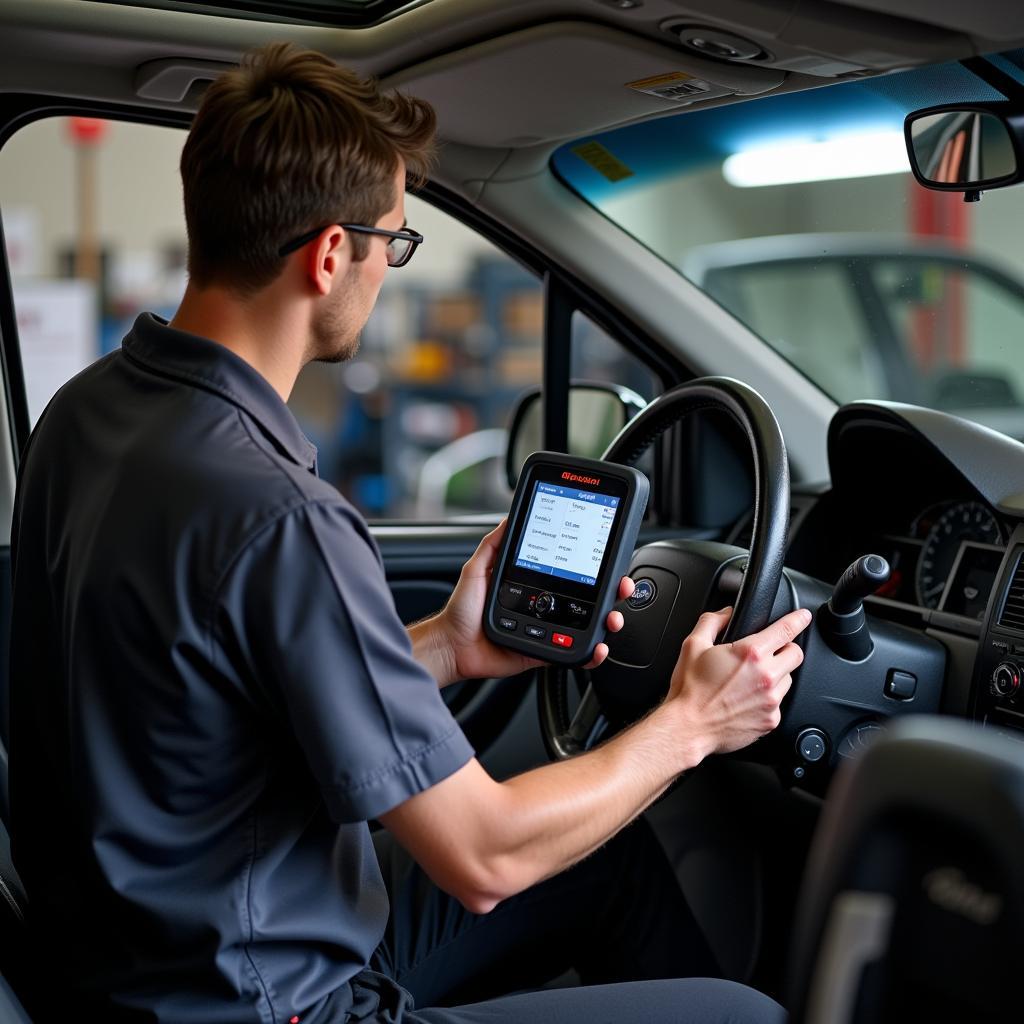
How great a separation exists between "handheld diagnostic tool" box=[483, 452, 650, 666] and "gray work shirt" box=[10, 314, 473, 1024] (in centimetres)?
36

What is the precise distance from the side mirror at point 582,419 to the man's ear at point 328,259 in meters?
1.15

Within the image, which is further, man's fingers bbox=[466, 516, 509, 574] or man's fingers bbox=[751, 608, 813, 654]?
man's fingers bbox=[466, 516, 509, 574]

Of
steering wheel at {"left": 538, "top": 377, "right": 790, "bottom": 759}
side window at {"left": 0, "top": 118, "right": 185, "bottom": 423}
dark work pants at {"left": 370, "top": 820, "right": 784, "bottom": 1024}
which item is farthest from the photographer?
side window at {"left": 0, "top": 118, "right": 185, "bottom": 423}

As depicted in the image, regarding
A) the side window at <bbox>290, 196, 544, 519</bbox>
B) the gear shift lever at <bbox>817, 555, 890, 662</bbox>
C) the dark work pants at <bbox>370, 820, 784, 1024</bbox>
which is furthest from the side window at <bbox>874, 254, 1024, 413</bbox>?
the side window at <bbox>290, 196, 544, 519</bbox>

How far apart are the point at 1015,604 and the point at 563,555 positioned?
0.56 meters

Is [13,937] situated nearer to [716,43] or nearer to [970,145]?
[716,43]

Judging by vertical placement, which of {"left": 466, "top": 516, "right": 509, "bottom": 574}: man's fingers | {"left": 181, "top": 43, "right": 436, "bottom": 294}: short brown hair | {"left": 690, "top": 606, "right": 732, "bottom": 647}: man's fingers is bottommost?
{"left": 690, "top": 606, "right": 732, "bottom": 647}: man's fingers

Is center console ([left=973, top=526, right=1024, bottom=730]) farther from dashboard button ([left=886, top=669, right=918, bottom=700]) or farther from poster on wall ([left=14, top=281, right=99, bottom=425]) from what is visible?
poster on wall ([left=14, top=281, right=99, bottom=425])

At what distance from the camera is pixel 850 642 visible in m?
1.50

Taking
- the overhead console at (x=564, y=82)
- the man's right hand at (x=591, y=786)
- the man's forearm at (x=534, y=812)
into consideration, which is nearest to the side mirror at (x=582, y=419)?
the overhead console at (x=564, y=82)

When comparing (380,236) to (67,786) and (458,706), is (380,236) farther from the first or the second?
(458,706)

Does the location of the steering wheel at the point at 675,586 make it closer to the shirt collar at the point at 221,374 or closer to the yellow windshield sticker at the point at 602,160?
the shirt collar at the point at 221,374

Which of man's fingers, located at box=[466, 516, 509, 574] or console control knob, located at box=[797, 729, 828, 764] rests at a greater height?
man's fingers, located at box=[466, 516, 509, 574]

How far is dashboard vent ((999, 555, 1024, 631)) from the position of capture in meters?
1.54
